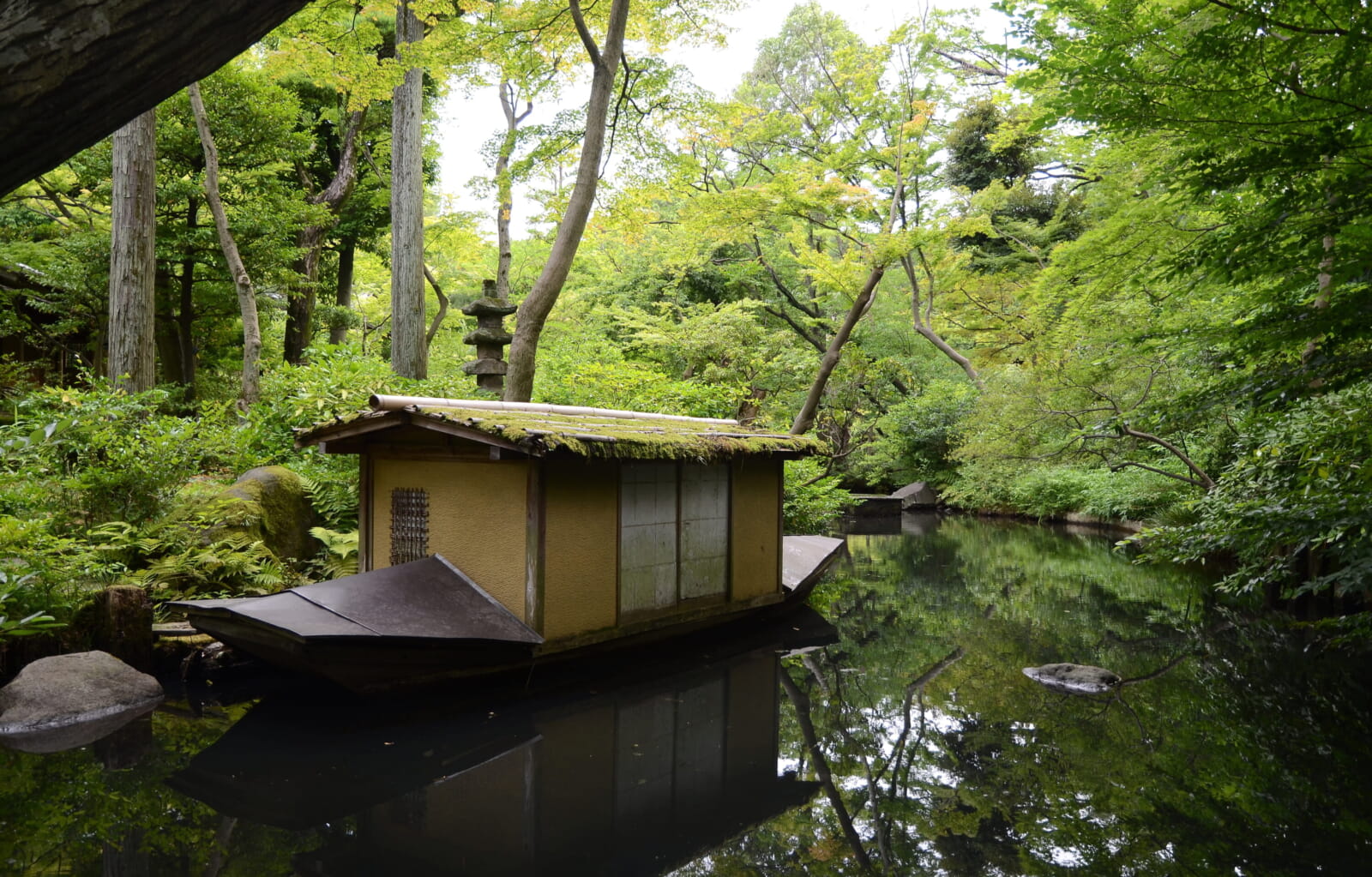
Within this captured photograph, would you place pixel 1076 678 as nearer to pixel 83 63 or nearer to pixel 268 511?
pixel 83 63

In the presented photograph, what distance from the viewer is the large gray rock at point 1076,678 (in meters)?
7.68

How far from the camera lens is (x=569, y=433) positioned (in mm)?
7148

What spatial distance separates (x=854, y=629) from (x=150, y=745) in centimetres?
757

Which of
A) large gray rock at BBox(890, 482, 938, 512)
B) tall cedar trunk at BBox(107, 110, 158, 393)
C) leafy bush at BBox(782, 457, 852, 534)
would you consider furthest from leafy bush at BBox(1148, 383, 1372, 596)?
large gray rock at BBox(890, 482, 938, 512)

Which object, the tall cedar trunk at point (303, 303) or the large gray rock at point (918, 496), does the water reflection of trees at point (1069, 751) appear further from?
the large gray rock at point (918, 496)

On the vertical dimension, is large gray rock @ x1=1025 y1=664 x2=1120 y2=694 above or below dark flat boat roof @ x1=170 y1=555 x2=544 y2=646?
below

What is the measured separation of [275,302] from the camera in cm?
1666

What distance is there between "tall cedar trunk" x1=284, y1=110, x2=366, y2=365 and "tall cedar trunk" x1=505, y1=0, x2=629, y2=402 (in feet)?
29.1

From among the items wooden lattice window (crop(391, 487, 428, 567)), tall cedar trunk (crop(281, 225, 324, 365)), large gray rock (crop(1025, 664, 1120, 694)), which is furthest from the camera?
tall cedar trunk (crop(281, 225, 324, 365))

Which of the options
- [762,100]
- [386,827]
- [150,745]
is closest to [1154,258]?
[386,827]

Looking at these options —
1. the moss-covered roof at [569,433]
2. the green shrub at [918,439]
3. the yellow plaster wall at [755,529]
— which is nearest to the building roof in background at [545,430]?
the moss-covered roof at [569,433]

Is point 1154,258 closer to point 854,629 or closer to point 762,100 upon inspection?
point 854,629

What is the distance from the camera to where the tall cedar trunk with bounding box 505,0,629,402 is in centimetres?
1059

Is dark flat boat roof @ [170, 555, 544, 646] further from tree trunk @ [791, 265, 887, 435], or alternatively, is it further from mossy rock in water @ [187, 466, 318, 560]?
tree trunk @ [791, 265, 887, 435]
